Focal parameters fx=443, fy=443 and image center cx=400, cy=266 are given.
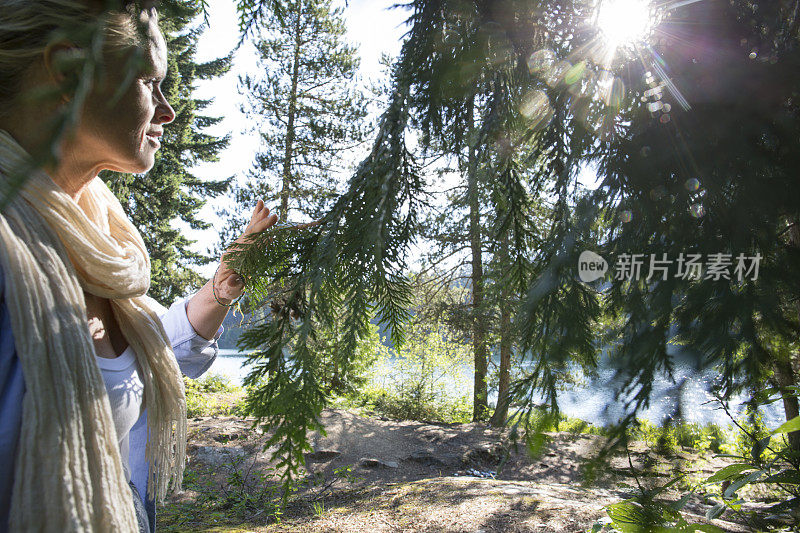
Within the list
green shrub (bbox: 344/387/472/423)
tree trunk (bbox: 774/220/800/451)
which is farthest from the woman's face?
green shrub (bbox: 344/387/472/423)

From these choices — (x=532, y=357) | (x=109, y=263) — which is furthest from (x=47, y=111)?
(x=532, y=357)

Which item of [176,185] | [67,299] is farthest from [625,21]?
[176,185]

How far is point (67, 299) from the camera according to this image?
96 cm

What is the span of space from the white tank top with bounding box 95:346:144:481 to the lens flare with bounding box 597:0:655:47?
4.94 ft

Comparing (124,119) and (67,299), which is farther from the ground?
(124,119)

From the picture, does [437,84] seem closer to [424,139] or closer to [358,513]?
[424,139]

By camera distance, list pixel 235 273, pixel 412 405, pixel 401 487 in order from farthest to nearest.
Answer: pixel 412 405
pixel 401 487
pixel 235 273

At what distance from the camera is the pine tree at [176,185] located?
10016 mm

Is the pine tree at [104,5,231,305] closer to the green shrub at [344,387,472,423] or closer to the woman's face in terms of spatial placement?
the green shrub at [344,387,472,423]

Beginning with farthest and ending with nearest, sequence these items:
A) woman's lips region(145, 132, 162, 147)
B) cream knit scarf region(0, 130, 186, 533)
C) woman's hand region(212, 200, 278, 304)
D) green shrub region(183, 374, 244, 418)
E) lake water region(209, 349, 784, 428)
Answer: green shrub region(183, 374, 244, 418) < woman's hand region(212, 200, 278, 304) < woman's lips region(145, 132, 162, 147) < cream knit scarf region(0, 130, 186, 533) < lake water region(209, 349, 784, 428)

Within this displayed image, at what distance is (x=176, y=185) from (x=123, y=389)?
35.6ft

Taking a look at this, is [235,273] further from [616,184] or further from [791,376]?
[791,376]

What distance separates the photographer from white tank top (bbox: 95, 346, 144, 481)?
3.79 ft

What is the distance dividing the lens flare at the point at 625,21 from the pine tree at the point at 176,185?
9538mm
